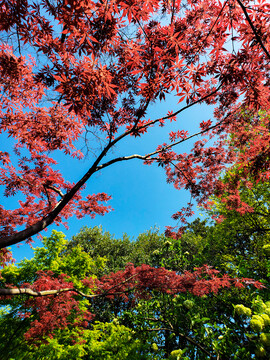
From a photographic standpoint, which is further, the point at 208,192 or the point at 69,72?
the point at 208,192

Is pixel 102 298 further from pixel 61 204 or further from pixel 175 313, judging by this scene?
pixel 61 204

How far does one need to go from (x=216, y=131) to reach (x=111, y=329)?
6973mm

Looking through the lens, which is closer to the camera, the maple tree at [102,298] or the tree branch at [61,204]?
the tree branch at [61,204]

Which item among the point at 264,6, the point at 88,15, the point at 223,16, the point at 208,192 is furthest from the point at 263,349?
the point at 88,15

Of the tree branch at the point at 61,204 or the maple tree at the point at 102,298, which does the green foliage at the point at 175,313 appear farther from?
the tree branch at the point at 61,204

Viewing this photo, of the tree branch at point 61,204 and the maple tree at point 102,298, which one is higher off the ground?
the tree branch at point 61,204

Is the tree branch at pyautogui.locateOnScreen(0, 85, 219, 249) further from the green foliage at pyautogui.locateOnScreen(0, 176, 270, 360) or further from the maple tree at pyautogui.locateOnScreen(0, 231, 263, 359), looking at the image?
the green foliage at pyautogui.locateOnScreen(0, 176, 270, 360)

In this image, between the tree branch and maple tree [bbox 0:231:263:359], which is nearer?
the tree branch

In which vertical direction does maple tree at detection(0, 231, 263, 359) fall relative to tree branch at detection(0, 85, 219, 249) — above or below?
below

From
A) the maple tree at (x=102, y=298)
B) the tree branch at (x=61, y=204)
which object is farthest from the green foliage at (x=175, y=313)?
the tree branch at (x=61, y=204)

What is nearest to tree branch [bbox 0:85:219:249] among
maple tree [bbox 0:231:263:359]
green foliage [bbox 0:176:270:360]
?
maple tree [bbox 0:231:263:359]

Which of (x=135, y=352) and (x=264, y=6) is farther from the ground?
(x=264, y=6)

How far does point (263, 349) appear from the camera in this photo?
2.19 meters

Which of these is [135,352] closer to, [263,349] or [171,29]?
[263,349]
